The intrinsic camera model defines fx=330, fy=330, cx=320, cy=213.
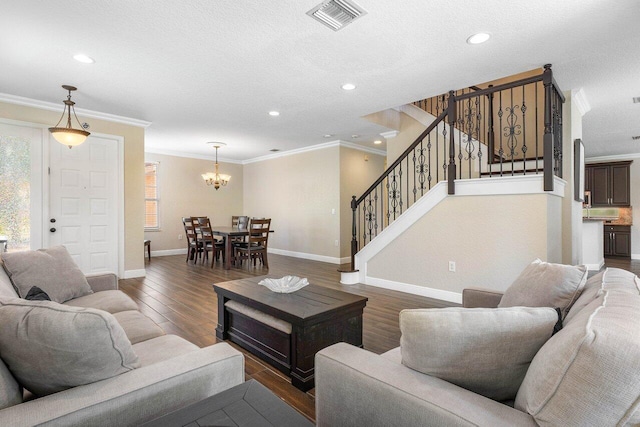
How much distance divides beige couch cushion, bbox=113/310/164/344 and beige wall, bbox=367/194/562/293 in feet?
11.2

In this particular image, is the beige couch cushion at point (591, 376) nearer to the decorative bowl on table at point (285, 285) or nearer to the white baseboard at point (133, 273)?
the decorative bowl on table at point (285, 285)

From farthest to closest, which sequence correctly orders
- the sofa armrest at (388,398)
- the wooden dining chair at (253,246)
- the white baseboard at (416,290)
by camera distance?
the wooden dining chair at (253,246) → the white baseboard at (416,290) → the sofa armrest at (388,398)

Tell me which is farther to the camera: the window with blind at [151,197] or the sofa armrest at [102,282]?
the window with blind at [151,197]

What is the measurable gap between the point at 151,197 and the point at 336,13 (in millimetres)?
7301

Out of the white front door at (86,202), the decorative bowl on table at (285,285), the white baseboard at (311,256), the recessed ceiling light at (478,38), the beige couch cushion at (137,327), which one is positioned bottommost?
the white baseboard at (311,256)

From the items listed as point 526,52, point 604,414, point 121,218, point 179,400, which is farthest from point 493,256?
point 121,218

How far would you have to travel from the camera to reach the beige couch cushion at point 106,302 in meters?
2.30

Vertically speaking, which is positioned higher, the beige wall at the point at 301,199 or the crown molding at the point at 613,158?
the crown molding at the point at 613,158

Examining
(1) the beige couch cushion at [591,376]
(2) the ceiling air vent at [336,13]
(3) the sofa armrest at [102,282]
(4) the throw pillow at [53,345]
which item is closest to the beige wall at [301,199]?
(2) the ceiling air vent at [336,13]

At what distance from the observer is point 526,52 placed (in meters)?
3.23

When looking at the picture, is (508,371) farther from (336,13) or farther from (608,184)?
(608,184)

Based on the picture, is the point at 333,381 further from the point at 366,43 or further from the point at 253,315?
the point at 366,43

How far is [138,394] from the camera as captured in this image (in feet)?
3.40

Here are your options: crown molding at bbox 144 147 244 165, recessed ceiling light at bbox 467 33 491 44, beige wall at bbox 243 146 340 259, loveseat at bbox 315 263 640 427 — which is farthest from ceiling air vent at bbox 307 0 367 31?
crown molding at bbox 144 147 244 165
